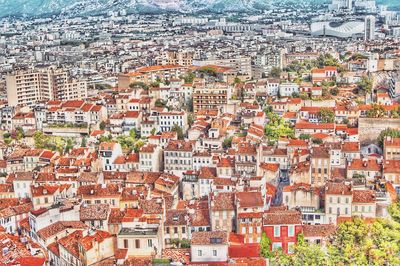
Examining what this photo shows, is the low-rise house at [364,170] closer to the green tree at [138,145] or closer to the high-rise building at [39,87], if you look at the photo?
the green tree at [138,145]

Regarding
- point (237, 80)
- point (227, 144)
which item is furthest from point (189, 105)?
point (227, 144)

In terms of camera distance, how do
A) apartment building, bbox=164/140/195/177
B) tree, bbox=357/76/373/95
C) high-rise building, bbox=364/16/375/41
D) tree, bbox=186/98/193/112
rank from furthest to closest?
1. high-rise building, bbox=364/16/375/41
2. tree, bbox=357/76/373/95
3. tree, bbox=186/98/193/112
4. apartment building, bbox=164/140/195/177

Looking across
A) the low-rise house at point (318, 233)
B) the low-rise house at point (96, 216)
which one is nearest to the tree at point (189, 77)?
the low-rise house at point (96, 216)

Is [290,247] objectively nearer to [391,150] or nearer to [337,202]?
[337,202]

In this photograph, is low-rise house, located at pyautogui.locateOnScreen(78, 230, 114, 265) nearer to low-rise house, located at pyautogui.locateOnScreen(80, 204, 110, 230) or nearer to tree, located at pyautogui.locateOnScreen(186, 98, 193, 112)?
low-rise house, located at pyautogui.locateOnScreen(80, 204, 110, 230)

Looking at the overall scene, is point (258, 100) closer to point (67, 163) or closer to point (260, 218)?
point (67, 163)

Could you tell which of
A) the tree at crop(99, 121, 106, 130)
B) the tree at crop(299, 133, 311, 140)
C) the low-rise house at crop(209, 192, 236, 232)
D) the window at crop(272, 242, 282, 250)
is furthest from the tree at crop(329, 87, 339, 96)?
the window at crop(272, 242, 282, 250)

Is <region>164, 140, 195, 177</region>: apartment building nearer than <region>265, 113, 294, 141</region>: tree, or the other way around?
<region>164, 140, 195, 177</region>: apartment building

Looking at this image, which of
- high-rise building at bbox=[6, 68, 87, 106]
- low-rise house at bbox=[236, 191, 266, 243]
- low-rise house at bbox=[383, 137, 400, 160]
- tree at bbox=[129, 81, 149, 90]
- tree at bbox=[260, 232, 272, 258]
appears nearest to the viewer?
tree at bbox=[260, 232, 272, 258]
